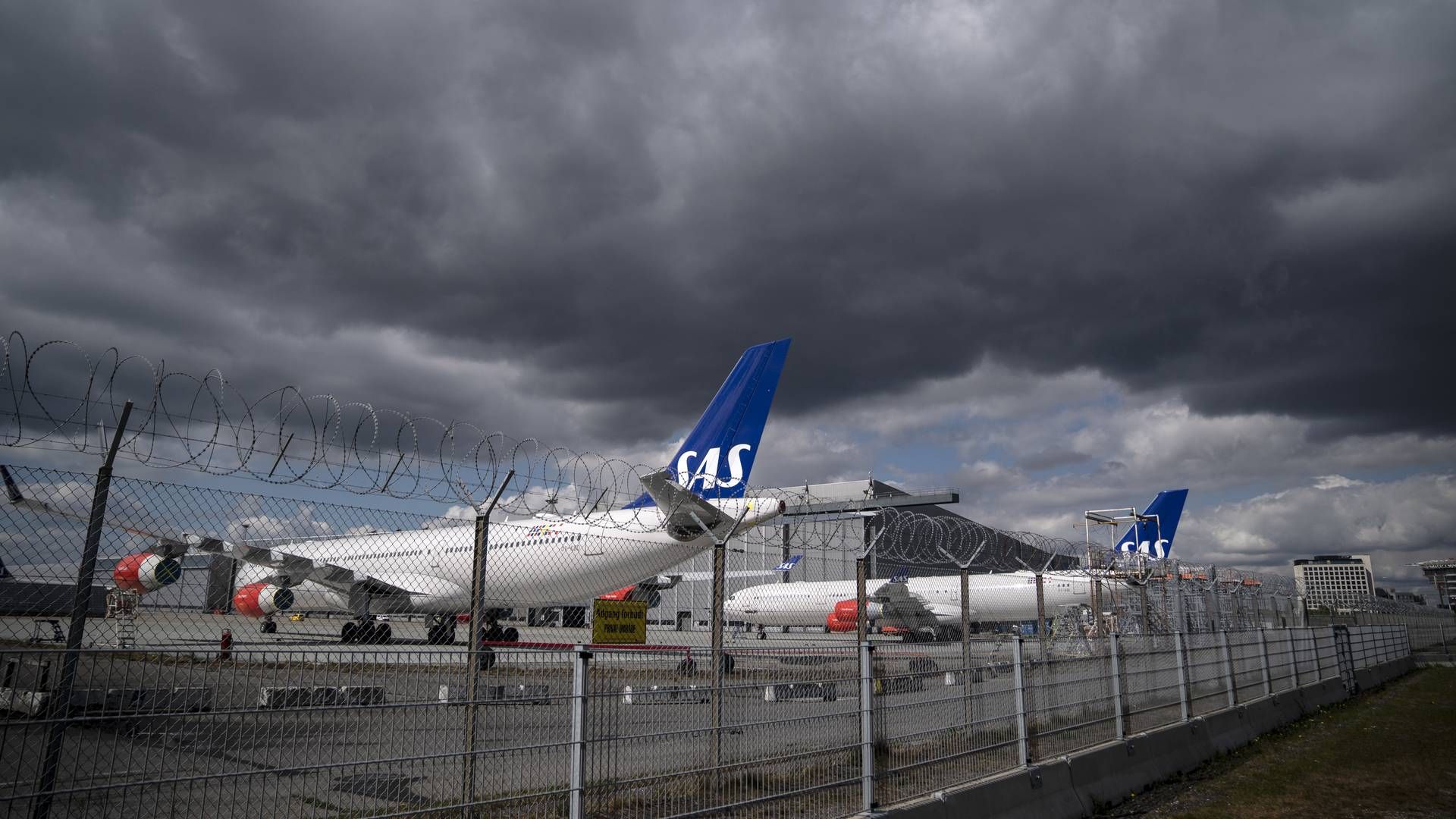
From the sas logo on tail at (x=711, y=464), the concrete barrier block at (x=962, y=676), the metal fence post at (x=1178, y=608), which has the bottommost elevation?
the concrete barrier block at (x=962, y=676)

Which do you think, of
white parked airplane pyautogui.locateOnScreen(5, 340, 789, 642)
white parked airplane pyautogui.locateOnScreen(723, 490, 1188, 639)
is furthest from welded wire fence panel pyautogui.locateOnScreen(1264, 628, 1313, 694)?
white parked airplane pyautogui.locateOnScreen(723, 490, 1188, 639)

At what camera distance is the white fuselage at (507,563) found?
19.6 m

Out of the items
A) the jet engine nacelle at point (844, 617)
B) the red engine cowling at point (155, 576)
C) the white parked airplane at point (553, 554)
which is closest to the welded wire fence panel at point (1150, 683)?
the white parked airplane at point (553, 554)

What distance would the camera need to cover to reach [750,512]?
16.9 meters

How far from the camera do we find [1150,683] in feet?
37.0

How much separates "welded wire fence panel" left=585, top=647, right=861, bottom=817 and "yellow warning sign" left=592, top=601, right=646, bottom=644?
2.82 feet

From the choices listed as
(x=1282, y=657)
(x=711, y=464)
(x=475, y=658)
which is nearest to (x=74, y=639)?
(x=475, y=658)

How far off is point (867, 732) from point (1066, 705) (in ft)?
11.8

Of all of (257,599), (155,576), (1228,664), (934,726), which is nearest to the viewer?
(155,576)

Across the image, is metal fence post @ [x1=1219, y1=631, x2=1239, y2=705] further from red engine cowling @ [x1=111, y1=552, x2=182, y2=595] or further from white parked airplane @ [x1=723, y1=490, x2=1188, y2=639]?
white parked airplane @ [x1=723, y1=490, x2=1188, y2=639]

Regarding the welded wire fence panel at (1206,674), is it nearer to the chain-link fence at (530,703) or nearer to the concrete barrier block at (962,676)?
the chain-link fence at (530,703)

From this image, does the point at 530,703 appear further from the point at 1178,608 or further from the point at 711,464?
the point at 711,464

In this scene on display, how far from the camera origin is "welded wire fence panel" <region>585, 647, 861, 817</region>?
17.6 feet

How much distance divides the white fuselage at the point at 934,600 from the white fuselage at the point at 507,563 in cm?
1531
